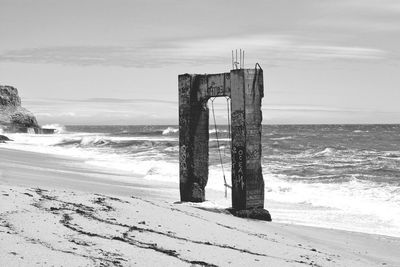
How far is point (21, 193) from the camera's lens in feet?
24.2

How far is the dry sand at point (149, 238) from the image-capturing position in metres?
5.00

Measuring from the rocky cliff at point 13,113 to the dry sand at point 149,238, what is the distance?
5826 centimetres

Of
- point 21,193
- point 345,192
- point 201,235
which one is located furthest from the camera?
point 345,192

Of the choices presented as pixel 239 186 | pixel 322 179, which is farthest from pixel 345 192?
pixel 239 186

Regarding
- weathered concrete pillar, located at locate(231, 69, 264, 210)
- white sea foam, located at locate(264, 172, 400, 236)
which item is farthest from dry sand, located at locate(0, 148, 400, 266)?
white sea foam, located at locate(264, 172, 400, 236)

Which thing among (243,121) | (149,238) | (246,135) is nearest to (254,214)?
(246,135)

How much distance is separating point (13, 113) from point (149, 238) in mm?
64747

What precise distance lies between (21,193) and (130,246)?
103 inches

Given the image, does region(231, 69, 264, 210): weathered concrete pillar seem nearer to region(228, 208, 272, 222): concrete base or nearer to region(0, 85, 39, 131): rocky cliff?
region(228, 208, 272, 222): concrete base

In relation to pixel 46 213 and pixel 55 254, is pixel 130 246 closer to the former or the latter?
pixel 55 254

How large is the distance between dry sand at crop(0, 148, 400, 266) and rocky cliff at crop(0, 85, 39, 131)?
2294 inches

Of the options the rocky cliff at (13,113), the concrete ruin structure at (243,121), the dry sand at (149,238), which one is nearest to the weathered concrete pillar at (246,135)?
the concrete ruin structure at (243,121)

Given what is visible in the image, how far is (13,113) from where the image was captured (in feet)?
218

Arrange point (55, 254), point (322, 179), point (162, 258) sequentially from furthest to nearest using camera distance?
point (322, 179) < point (162, 258) < point (55, 254)
